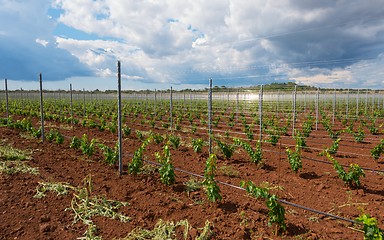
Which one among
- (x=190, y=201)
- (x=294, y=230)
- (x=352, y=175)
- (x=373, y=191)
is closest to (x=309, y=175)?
(x=352, y=175)

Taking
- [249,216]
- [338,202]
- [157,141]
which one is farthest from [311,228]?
[157,141]

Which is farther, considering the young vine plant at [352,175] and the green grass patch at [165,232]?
the young vine plant at [352,175]

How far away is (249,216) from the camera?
12.6ft

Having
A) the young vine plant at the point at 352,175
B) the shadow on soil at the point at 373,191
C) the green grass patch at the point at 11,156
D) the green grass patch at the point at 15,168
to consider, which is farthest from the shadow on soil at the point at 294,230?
the green grass patch at the point at 11,156

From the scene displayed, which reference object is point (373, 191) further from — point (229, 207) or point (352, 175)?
point (229, 207)

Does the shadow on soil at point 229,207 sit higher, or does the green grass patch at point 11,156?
the green grass patch at point 11,156

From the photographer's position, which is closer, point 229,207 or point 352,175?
point 229,207

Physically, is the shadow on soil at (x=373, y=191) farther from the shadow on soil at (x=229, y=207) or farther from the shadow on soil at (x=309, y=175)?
the shadow on soil at (x=229, y=207)

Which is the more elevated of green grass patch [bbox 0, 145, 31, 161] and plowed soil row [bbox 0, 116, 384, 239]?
green grass patch [bbox 0, 145, 31, 161]

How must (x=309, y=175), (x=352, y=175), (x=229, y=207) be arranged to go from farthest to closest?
(x=309, y=175) → (x=352, y=175) → (x=229, y=207)

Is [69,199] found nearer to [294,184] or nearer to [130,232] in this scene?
[130,232]

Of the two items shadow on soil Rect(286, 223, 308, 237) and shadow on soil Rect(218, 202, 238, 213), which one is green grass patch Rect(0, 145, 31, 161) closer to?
shadow on soil Rect(218, 202, 238, 213)

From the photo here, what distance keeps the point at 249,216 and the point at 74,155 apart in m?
5.37

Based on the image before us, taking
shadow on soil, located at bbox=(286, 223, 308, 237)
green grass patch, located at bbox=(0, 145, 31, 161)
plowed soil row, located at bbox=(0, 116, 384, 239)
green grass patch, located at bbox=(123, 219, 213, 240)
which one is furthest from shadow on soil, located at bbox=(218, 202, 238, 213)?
green grass patch, located at bbox=(0, 145, 31, 161)
